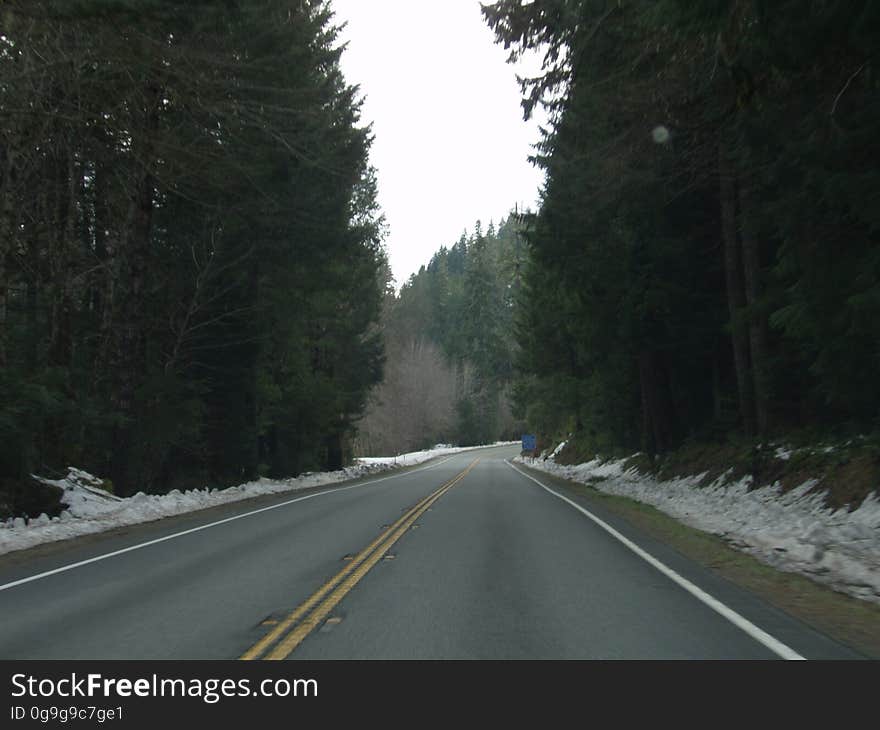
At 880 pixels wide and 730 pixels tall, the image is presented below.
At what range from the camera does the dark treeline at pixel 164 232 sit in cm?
1351

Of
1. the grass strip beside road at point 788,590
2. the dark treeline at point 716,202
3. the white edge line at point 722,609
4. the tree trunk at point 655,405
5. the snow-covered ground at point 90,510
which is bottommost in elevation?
the grass strip beside road at point 788,590

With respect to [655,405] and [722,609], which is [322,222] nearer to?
[655,405]

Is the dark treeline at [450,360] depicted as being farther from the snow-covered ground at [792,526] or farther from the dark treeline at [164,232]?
the snow-covered ground at [792,526]

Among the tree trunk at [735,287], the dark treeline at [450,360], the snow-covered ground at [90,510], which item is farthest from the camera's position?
the dark treeline at [450,360]

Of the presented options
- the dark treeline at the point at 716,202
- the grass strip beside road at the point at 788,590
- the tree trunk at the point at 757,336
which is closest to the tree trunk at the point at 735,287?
the dark treeline at the point at 716,202

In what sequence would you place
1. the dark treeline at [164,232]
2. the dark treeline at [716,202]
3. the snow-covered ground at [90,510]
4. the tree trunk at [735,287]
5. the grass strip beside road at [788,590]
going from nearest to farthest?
the grass strip beside road at [788,590]
the dark treeline at [716,202]
the snow-covered ground at [90,510]
the dark treeline at [164,232]
the tree trunk at [735,287]

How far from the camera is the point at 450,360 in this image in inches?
4838

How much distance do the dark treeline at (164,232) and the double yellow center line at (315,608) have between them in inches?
292

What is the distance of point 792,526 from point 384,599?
7825 millimetres

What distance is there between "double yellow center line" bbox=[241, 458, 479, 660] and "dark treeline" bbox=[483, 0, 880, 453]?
24.6 feet

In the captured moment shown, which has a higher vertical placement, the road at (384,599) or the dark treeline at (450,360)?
the dark treeline at (450,360)

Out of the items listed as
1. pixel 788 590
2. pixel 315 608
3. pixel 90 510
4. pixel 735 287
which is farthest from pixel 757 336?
pixel 90 510

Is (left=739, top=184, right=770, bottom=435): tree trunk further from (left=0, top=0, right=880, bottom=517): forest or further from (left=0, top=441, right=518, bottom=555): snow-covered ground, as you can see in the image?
(left=0, top=441, right=518, bottom=555): snow-covered ground
